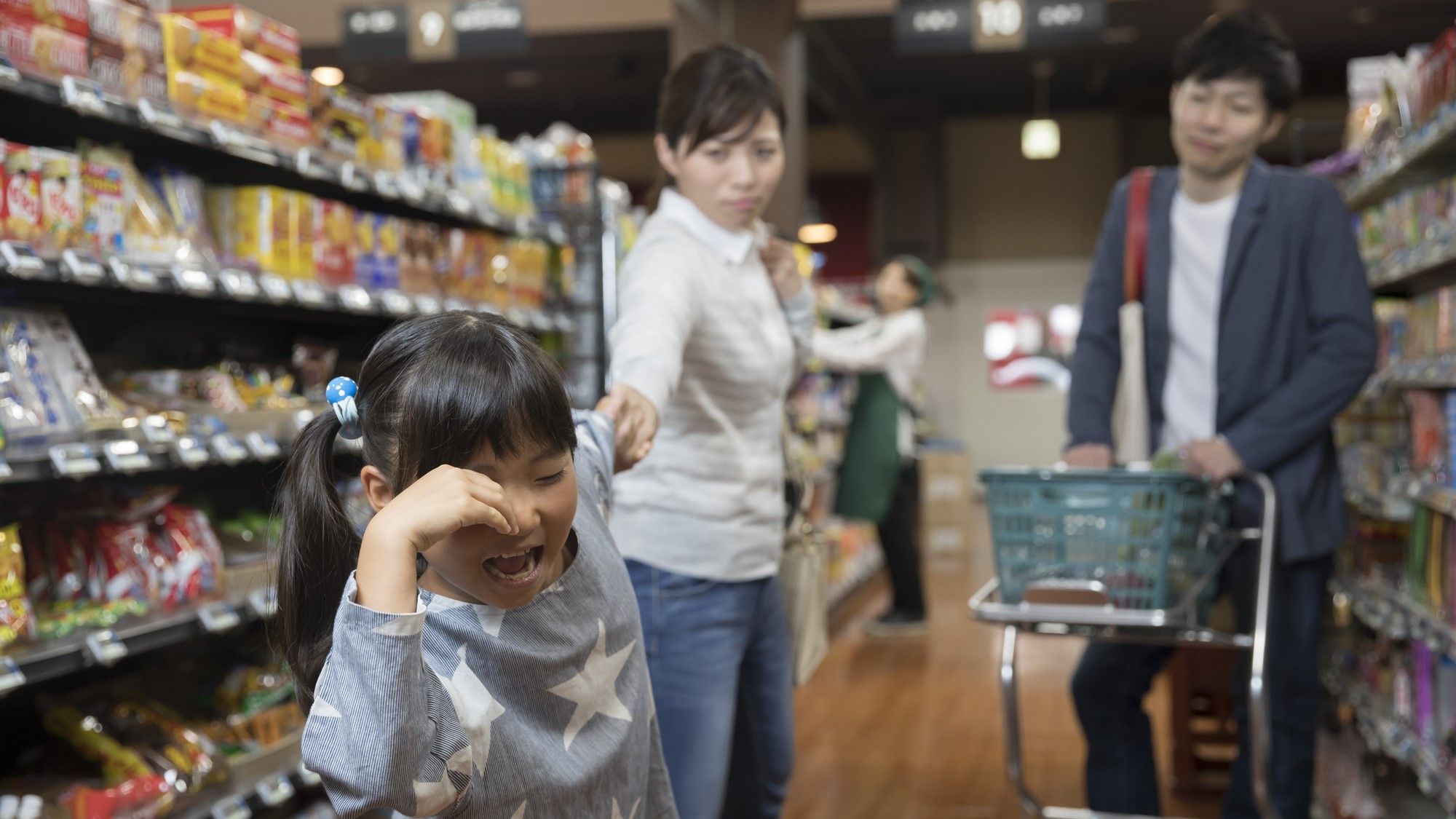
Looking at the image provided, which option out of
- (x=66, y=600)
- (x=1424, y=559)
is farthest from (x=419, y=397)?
(x=1424, y=559)

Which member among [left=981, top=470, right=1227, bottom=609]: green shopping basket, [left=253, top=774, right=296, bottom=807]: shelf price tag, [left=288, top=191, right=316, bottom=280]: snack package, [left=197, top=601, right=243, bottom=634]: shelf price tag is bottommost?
[left=253, top=774, right=296, bottom=807]: shelf price tag

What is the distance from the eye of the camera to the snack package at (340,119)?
3.38 meters

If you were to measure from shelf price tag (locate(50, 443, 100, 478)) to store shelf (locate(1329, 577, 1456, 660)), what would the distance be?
102 inches

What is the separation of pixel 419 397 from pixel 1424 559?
251 cm

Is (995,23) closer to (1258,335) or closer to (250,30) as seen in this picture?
(250,30)

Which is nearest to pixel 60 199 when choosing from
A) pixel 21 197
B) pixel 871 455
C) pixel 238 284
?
pixel 21 197

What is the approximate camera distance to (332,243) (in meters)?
3.43

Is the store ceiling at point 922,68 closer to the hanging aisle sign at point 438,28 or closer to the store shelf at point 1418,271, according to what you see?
the hanging aisle sign at point 438,28

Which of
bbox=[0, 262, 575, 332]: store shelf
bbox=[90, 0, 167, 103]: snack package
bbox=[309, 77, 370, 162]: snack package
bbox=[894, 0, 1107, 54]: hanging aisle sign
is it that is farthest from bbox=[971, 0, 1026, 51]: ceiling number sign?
bbox=[90, 0, 167, 103]: snack package

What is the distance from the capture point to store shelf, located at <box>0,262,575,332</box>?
2.62 meters

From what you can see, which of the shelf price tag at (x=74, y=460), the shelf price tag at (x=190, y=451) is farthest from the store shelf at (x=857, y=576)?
the shelf price tag at (x=74, y=460)

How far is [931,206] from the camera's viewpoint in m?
14.2

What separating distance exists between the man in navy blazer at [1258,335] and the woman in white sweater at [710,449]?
0.88 m

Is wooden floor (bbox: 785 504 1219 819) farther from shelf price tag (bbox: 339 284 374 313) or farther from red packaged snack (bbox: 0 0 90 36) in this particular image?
red packaged snack (bbox: 0 0 90 36)
